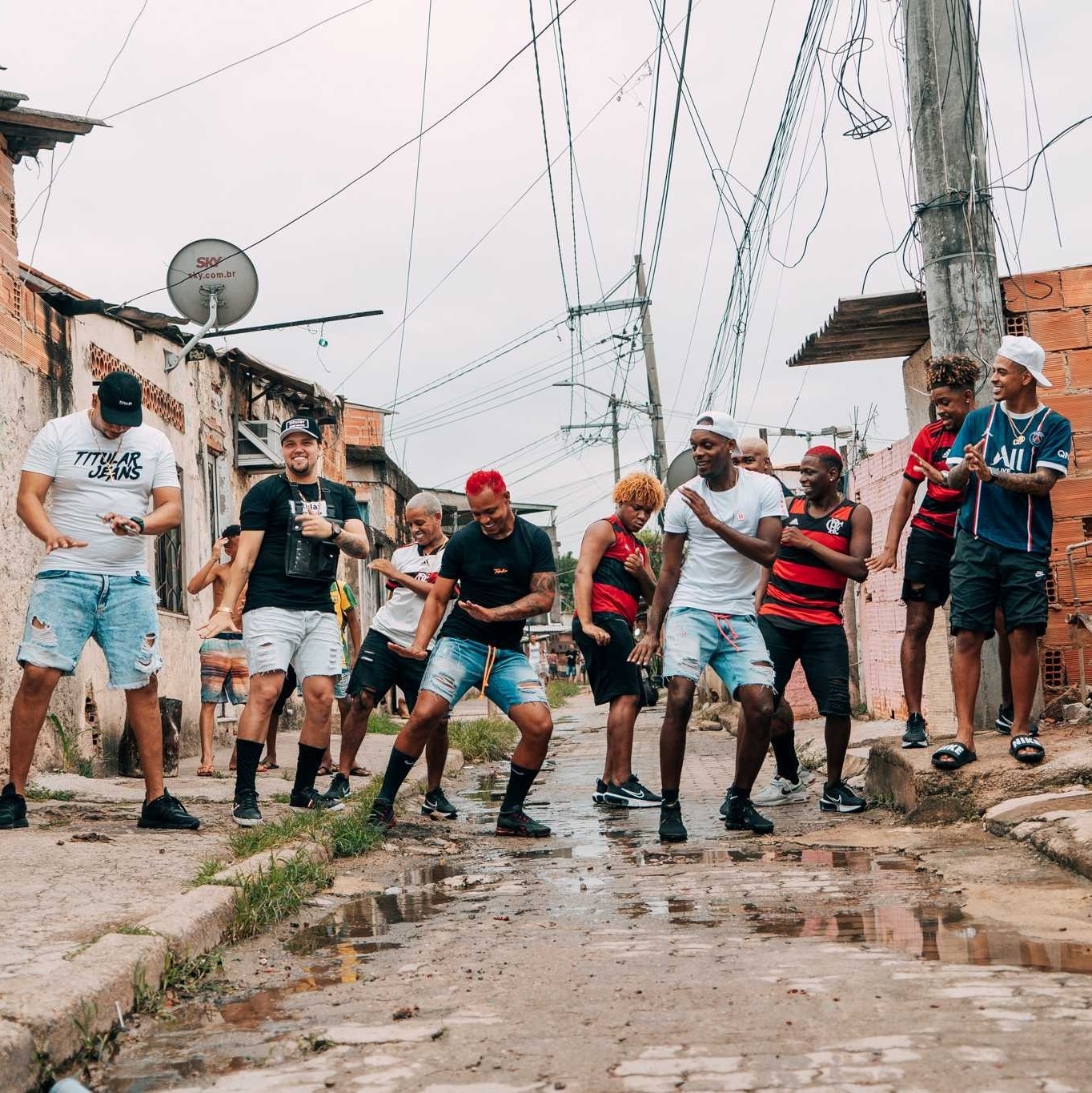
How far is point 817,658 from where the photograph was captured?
291 inches

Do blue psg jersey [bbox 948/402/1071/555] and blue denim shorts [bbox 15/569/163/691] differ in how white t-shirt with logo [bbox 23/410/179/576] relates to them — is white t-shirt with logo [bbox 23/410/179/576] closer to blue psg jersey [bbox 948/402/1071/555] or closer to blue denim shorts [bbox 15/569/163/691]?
blue denim shorts [bbox 15/569/163/691]

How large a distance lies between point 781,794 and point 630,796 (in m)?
0.87

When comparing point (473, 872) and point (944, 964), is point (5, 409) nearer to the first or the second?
point (473, 872)

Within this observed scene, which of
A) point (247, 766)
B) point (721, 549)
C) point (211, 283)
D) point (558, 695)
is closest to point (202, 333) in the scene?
point (211, 283)

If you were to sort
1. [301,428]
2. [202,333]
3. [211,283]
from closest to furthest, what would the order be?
[301,428] → [202,333] → [211,283]

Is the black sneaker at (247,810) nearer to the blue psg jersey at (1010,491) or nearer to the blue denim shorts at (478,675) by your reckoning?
the blue denim shorts at (478,675)

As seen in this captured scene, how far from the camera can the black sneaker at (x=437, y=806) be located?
7.93m

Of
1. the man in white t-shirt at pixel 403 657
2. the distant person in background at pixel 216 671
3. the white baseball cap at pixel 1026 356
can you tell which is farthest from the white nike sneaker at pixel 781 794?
the distant person in background at pixel 216 671

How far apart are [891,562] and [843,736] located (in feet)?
3.08

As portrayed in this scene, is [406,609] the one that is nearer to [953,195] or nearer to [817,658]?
[817,658]

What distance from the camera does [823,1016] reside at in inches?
124

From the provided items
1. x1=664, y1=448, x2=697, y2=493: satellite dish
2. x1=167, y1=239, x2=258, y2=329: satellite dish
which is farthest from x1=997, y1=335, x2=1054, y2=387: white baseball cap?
x1=664, y1=448, x2=697, y2=493: satellite dish

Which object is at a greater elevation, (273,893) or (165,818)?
(165,818)

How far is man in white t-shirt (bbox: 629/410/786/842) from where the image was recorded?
21.3 ft
